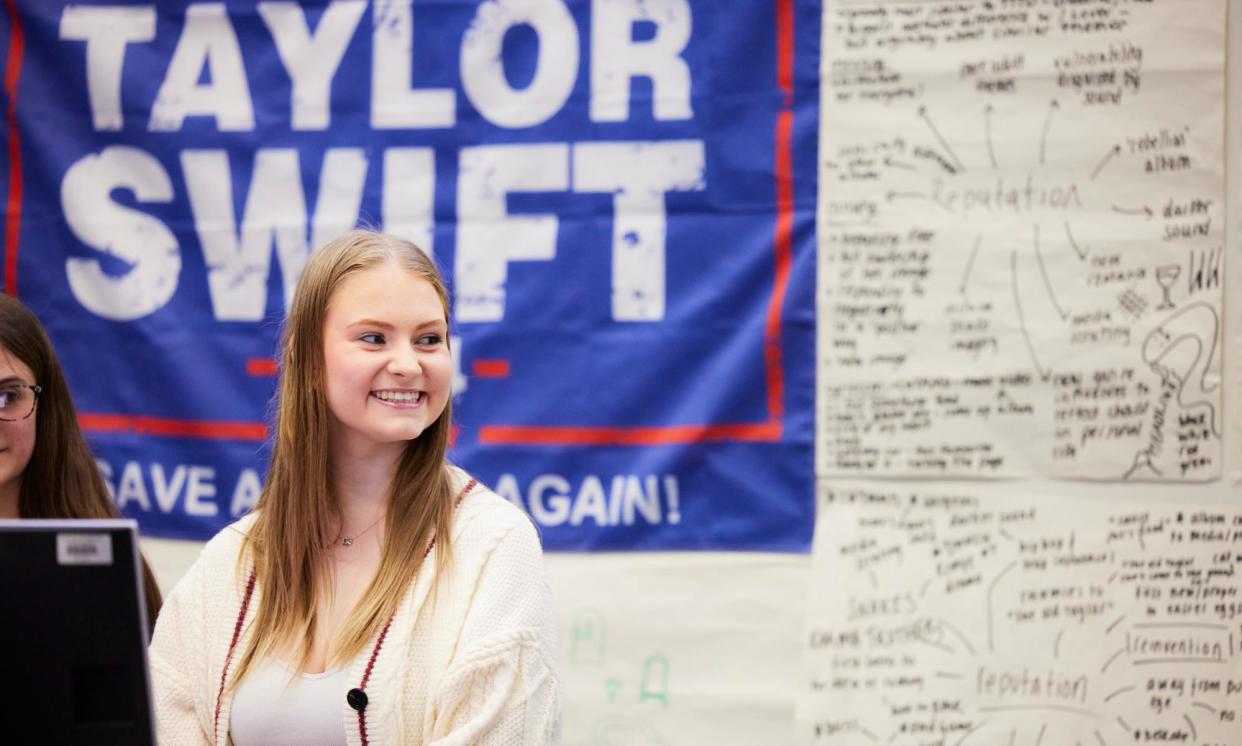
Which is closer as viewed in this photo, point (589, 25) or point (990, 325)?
point (990, 325)

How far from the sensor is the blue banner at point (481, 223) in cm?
266

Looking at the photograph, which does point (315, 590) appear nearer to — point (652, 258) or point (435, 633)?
point (435, 633)

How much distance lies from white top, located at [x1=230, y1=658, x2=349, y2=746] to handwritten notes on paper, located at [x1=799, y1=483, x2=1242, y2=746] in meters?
1.39

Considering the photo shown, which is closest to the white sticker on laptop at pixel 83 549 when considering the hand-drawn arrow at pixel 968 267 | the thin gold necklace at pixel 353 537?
the thin gold necklace at pixel 353 537

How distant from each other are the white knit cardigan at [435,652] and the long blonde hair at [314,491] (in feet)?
0.08

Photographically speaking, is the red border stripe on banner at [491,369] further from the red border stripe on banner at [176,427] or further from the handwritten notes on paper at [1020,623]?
the handwritten notes on paper at [1020,623]

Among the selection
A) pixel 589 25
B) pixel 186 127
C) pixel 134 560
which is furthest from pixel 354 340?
pixel 186 127

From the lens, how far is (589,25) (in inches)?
108

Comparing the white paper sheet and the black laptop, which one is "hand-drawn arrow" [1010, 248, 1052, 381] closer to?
the white paper sheet

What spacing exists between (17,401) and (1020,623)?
1.90 m

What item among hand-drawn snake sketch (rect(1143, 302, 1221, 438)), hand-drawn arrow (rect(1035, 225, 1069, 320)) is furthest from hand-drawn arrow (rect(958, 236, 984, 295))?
hand-drawn snake sketch (rect(1143, 302, 1221, 438))

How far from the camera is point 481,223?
9.16 feet

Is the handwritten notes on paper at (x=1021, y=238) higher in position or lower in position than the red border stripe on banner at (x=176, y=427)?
higher

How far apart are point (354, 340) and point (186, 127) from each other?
1.62 m
